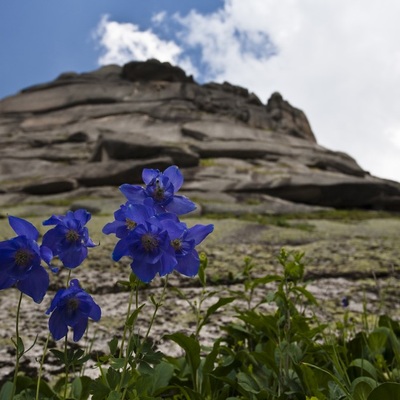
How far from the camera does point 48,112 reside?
1858 inches

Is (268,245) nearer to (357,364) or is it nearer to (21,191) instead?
(357,364)

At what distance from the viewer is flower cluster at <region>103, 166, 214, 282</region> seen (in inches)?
49.3

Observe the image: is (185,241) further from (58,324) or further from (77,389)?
(77,389)

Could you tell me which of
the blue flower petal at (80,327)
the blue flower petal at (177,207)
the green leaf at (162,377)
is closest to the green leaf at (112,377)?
the blue flower petal at (80,327)

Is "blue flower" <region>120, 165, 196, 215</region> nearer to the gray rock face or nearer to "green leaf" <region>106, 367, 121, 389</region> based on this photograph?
"green leaf" <region>106, 367, 121, 389</region>

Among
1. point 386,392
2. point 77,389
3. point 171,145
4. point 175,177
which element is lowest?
point 77,389

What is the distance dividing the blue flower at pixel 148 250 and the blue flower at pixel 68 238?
0.18 metres

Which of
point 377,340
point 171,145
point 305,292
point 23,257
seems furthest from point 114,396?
point 171,145

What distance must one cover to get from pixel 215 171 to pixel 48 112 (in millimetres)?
26378

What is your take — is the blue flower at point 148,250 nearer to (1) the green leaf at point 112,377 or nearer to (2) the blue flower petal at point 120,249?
(2) the blue flower petal at point 120,249

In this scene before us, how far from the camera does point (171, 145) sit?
92.8ft

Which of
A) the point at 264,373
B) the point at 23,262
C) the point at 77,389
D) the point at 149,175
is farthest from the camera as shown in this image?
the point at 264,373

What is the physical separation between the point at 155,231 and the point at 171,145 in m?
27.3

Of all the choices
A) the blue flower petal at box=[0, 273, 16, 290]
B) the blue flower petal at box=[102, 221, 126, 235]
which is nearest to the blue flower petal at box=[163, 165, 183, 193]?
the blue flower petal at box=[102, 221, 126, 235]
